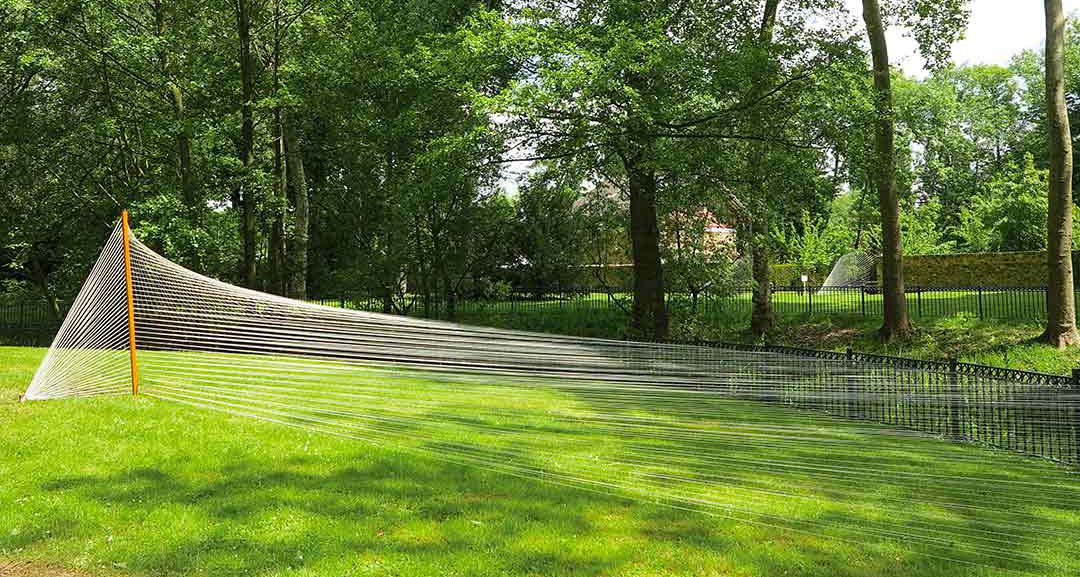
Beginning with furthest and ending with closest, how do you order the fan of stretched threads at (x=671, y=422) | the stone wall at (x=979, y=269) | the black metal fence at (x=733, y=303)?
the stone wall at (x=979, y=269) < the black metal fence at (x=733, y=303) < the fan of stretched threads at (x=671, y=422)

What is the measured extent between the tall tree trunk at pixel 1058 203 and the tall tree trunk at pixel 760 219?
14.5ft

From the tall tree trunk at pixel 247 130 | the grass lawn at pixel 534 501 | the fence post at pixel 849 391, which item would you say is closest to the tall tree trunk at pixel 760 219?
the fence post at pixel 849 391

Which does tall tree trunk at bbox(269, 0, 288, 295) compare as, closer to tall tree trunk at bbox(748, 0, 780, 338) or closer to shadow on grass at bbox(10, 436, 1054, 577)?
tall tree trunk at bbox(748, 0, 780, 338)

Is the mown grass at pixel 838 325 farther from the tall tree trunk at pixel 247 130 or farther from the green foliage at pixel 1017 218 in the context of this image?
the green foliage at pixel 1017 218

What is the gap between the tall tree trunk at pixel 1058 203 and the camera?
474 inches

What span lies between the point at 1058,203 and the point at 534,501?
11.4m

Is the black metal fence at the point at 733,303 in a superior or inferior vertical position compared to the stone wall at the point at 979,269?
inferior

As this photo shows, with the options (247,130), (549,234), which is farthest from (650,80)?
(247,130)

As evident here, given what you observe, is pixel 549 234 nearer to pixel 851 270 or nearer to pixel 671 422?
pixel 851 270

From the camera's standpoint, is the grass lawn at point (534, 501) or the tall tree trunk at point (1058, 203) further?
the tall tree trunk at point (1058, 203)

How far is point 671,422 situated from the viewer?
240 inches

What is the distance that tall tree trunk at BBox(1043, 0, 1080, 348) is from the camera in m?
12.0

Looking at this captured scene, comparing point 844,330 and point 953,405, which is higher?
point 844,330

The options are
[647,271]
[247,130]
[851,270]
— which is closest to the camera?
[647,271]
